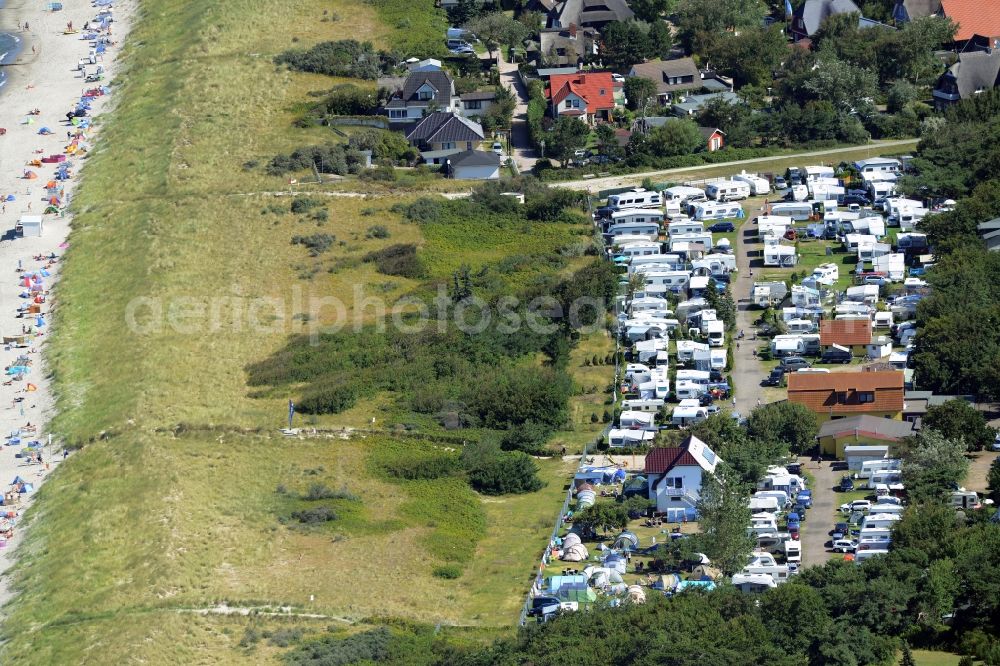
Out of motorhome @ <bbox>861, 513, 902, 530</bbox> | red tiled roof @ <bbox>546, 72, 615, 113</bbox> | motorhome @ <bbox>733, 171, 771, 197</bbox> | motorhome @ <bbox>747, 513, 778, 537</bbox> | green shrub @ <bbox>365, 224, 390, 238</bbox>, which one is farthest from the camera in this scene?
red tiled roof @ <bbox>546, 72, 615, 113</bbox>

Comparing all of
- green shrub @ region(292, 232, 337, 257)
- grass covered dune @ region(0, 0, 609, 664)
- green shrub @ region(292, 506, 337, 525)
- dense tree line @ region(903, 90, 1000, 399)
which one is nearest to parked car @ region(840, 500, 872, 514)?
dense tree line @ region(903, 90, 1000, 399)

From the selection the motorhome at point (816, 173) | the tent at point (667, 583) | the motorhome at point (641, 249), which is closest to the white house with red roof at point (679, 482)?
the tent at point (667, 583)

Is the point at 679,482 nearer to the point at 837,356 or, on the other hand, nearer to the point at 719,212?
the point at 837,356

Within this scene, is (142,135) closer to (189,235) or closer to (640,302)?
(189,235)

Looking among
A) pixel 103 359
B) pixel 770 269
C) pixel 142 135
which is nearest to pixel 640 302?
pixel 770 269

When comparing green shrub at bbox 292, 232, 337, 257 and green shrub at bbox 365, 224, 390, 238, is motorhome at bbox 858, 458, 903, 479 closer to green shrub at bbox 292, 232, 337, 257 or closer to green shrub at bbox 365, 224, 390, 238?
green shrub at bbox 365, 224, 390, 238
